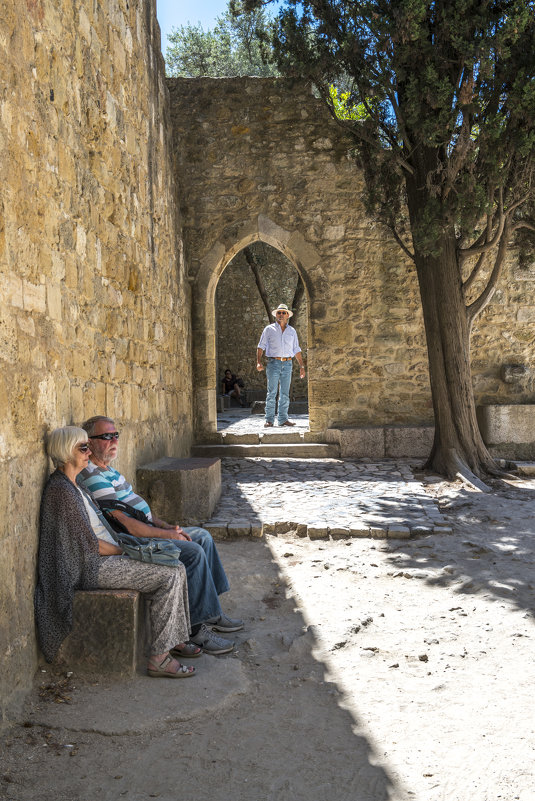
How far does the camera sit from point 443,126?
684 centimetres

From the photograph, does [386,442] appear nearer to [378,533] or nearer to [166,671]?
[378,533]

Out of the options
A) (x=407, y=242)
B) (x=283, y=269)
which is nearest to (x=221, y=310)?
(x=283, y=269)

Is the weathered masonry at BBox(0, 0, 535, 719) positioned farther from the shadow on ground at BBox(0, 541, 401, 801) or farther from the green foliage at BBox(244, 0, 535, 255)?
the green foliage at BBox(244, 0, 535, 255)

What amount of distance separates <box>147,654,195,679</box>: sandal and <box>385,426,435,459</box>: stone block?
6.14 m

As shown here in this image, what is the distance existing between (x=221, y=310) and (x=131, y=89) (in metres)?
13.4

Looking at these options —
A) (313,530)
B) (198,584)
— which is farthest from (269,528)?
(198,584)

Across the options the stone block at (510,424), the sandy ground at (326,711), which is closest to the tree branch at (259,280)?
the stone block at (510,424)

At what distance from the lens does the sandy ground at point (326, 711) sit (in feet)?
7.11

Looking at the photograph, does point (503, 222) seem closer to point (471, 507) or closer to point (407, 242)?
point (407, 242)

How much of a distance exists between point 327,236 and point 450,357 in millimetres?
2494

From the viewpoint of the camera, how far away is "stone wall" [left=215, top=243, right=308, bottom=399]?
18.8m

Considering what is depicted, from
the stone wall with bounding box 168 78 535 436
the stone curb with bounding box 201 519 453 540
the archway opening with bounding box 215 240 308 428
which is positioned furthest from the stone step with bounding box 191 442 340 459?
the archway opening with bounding box 215 240 308 428

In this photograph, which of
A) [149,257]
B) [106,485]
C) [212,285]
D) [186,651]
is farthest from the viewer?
[212,285]

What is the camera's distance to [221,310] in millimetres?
18875
